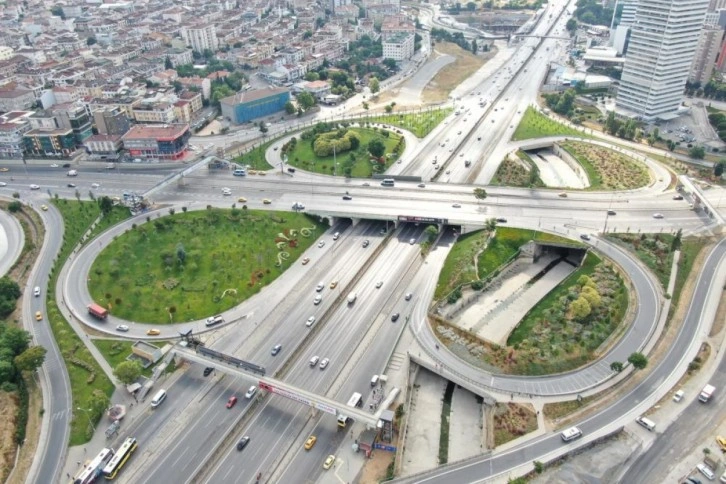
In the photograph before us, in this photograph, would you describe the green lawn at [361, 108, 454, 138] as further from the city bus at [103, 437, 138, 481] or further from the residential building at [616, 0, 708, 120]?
the city bus at [103, 437, 138, 481]

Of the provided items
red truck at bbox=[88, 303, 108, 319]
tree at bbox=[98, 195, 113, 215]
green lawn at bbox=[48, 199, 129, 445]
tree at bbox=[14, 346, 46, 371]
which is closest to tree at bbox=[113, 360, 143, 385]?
green lawn at bbox=[48, 199, 129, 445]

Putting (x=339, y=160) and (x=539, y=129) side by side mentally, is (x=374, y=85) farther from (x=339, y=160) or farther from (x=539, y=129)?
(x=339, y=160)

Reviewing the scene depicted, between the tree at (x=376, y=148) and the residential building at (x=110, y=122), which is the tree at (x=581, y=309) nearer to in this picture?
the tree at (x=376, y=148)

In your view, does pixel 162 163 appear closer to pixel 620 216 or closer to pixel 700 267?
pixel 620 216

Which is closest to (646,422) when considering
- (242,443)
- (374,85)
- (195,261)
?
(242,443)

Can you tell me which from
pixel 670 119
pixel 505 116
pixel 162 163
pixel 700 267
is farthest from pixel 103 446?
pixel 670 119

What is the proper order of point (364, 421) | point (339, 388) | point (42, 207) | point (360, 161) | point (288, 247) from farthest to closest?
point (360, 161), point (42, 207), point (288, 247), point (339, 388), point (364, 421)
